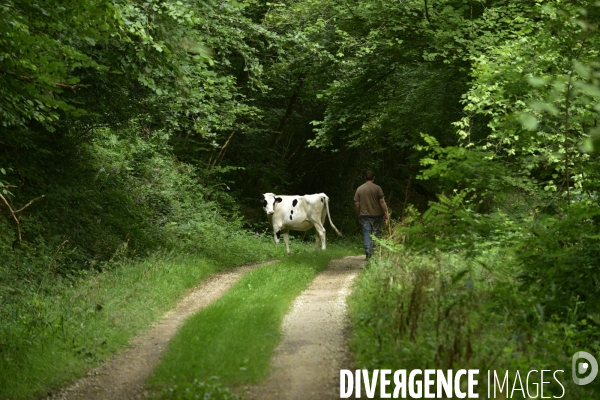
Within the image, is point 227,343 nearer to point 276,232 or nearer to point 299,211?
point 299,211

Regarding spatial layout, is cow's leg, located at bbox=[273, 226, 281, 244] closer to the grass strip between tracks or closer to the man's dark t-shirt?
the man's dark t-shirt

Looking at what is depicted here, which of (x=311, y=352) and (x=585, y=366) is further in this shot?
(x=311, y=352)

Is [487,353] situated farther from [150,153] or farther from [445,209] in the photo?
[150,153]

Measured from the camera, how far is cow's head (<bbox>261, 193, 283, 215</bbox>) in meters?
20.6

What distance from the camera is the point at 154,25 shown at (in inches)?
500

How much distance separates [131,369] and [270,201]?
1213 cm

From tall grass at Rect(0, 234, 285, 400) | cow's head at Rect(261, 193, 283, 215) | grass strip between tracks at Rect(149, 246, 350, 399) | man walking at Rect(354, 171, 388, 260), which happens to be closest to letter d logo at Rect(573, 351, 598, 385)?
grass strip between tracks at Rect(149, 246, 350, 399)

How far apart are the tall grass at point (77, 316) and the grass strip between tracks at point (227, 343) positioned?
1.02 meters

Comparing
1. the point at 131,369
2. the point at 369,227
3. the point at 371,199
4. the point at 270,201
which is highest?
the point at 371,199

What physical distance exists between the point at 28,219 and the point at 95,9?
6468 millimetres

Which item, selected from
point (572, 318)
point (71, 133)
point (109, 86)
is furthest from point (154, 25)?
point (572, 318)

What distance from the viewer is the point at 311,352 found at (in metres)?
8.75

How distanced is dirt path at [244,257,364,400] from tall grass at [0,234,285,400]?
2.29 m

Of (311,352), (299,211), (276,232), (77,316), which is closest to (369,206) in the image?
(299,211)
